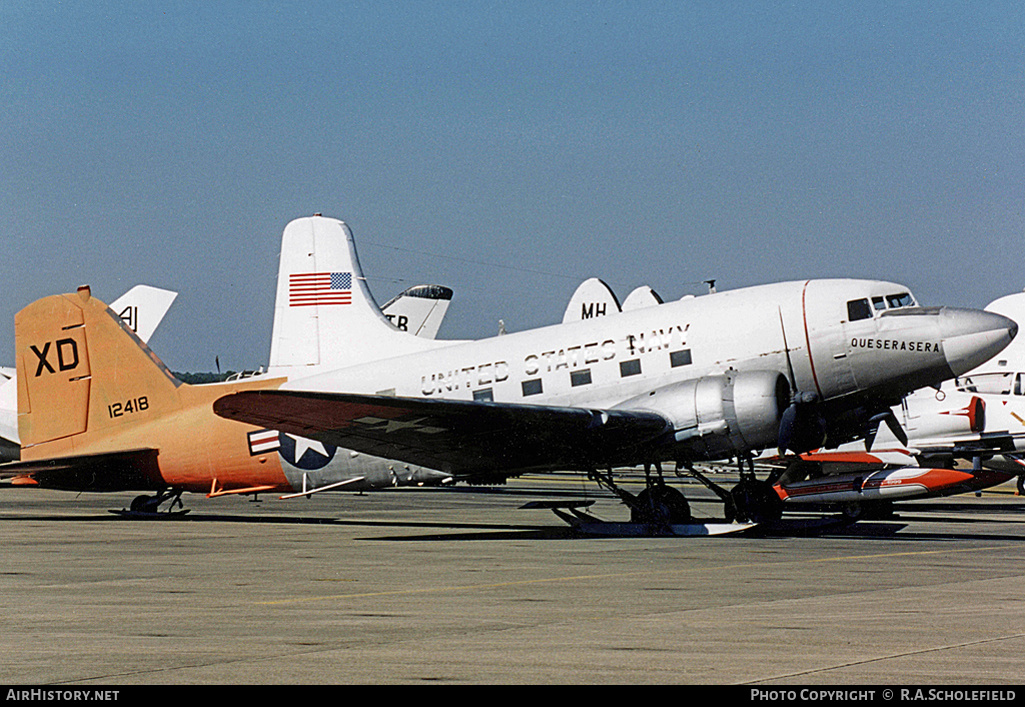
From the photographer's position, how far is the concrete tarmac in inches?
323

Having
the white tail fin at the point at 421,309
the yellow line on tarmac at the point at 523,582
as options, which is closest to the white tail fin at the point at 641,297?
the white tail fin at the point at 421,309

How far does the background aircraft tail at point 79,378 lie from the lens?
26422 mm

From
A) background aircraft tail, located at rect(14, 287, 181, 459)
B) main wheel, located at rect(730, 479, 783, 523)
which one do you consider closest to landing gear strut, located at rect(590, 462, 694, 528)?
main wheel, located at rect(730, 479, 783, 523)

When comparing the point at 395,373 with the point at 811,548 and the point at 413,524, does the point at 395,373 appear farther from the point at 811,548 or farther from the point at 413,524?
the point at 811,548

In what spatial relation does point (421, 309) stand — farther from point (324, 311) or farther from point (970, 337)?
point (970, 337)

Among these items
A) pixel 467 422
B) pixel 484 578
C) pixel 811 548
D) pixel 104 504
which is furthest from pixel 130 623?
pixel 104 504

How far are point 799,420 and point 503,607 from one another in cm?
1182

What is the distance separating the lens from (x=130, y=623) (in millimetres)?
10672

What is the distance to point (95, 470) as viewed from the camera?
26.2 meters

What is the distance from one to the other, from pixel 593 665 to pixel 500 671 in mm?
690

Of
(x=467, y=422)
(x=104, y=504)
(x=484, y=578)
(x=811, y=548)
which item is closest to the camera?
(x=484, y=578)

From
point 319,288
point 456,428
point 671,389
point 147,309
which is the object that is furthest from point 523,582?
point 147,309

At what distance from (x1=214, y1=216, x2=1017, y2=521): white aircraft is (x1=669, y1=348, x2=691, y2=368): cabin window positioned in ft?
0.09
